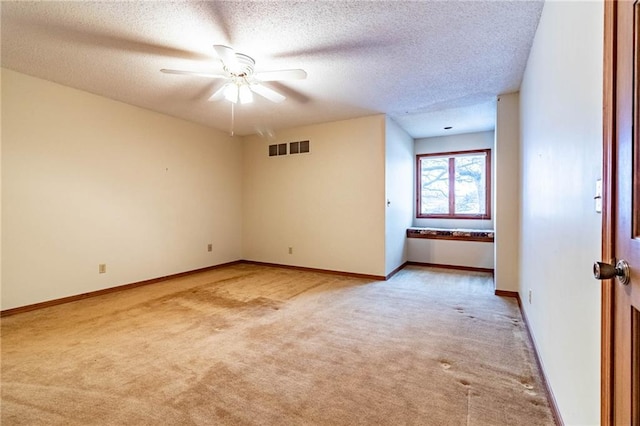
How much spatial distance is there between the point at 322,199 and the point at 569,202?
12.6 ft

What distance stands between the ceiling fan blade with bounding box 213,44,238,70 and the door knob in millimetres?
2410

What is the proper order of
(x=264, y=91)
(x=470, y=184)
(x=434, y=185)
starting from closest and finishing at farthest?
1. (x=264, y=91)
2. (x=470, y=184)
3. (x=434, y=185)

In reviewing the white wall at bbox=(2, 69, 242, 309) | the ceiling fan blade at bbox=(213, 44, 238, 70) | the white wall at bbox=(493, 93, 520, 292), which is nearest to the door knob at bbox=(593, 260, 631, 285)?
the ceiling fan blade at bbox=(213, 44, 238, 70)

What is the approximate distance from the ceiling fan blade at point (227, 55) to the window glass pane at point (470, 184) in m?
4.75

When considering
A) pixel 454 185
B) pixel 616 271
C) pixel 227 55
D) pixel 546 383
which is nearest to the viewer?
pixel 616 271

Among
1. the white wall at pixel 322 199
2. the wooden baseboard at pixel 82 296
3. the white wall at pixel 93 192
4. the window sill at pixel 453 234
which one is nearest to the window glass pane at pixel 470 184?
the window sill at pixel 453 234

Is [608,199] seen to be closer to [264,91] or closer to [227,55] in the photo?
[227,55]

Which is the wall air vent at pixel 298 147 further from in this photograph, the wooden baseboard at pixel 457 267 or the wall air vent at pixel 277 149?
the wooden baseboard at pixel 457 267

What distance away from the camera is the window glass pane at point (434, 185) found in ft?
19.4

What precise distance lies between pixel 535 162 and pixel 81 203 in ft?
15.6

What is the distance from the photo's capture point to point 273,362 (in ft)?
6.94

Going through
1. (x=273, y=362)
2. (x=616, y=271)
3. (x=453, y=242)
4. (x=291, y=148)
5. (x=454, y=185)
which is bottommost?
(x=273, y=362)

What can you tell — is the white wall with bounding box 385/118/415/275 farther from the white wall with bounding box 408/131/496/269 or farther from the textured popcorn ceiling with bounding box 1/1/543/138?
the textured popcorn ceiling with bounding box 1/1/543/138

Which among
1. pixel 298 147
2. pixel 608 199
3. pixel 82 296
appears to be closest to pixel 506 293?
pixel 608 199
